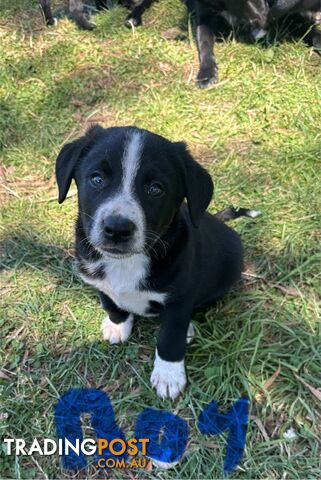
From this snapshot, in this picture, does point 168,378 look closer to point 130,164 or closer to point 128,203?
point 128,203

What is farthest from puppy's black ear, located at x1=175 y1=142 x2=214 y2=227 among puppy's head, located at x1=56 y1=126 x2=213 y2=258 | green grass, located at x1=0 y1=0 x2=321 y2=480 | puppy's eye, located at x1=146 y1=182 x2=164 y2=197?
green grass, located at x1=0 y1=0 x2=321 y2=480

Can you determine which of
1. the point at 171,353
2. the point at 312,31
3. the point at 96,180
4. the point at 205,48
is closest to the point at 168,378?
the point at 171,353

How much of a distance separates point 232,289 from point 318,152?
1.45 metres

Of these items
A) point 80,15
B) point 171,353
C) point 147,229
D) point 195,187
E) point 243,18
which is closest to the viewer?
point 147,229

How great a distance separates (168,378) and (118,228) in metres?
0.98

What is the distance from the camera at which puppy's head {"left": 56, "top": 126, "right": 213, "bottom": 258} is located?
212 centimetres

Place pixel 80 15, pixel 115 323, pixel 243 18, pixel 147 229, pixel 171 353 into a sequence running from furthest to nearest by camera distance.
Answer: pixel 80 15
pixel 243 18
pixel 115 323
pixel 171 353
pixel 147 229

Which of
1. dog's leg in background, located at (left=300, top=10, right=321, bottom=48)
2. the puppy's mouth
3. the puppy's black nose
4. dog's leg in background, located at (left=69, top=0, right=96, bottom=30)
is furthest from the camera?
dog's leg in background, located at (left=69, top=0, right=96, bottom=30)

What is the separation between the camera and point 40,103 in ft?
15.2

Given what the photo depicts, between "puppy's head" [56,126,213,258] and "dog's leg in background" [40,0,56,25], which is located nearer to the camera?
"puppy's head" [56,126,213,258]

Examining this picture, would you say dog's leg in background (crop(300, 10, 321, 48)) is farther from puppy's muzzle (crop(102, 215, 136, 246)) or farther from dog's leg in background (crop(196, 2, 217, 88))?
puppy's muzzle (crop(102, 215, 136, 246))

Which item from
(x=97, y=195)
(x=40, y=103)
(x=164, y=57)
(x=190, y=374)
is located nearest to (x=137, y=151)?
(x=97, y=195)

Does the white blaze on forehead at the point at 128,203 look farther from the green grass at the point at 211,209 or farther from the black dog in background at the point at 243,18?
the black dog in background at the point at 243,18

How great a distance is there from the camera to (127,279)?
2.41m
